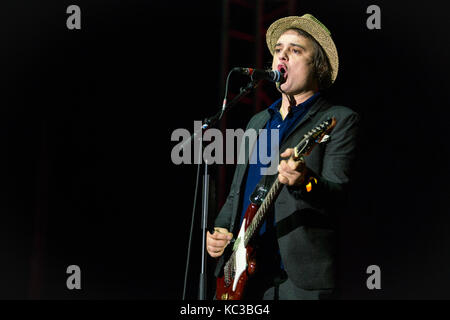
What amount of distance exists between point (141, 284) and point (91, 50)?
2222 mm

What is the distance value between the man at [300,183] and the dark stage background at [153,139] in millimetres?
1625

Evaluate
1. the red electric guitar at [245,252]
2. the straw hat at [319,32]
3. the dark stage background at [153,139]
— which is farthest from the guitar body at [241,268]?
the dark stage background at [153,139]

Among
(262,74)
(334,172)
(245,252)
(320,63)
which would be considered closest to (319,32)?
(320,63)

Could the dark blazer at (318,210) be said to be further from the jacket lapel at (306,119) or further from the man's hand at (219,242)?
the man's hand at (219,242)

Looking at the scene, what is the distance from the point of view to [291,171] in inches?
68.7

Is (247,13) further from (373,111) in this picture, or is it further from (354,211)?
(354,211)

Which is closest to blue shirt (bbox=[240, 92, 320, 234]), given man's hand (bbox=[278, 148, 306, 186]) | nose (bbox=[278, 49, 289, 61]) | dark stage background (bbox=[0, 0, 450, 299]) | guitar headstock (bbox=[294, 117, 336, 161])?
nose (bbox=[278, 49, 289, 61])

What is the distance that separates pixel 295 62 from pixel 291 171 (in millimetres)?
841

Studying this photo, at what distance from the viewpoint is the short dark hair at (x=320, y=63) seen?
96.7 inches

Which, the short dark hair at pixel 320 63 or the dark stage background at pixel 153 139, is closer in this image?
the short dark hair at pixel 320 63

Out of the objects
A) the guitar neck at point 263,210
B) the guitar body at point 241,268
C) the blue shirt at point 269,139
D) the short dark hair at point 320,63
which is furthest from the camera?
the short dark hair at point 320,63

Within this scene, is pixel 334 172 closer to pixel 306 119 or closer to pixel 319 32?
pixel 306 119
